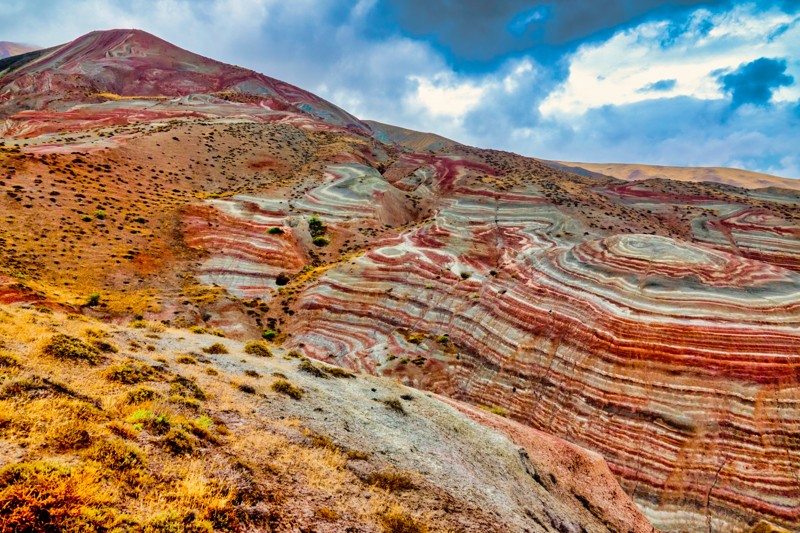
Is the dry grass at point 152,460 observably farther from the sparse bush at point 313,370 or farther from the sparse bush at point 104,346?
the sparse bush at point 313,370

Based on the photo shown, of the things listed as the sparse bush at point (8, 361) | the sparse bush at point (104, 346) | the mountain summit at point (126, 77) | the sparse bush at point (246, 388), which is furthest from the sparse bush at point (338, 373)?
the mountain summit at point (126, 77)

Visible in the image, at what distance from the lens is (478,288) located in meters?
38.4

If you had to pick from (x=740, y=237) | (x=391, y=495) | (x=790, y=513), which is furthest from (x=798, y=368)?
(x=740, y=237)

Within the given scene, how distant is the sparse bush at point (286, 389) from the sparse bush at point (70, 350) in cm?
595

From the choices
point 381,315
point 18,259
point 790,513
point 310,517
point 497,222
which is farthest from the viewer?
point 497,222

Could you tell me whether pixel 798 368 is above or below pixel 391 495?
above

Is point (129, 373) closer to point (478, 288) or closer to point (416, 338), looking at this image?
point (416, 338)

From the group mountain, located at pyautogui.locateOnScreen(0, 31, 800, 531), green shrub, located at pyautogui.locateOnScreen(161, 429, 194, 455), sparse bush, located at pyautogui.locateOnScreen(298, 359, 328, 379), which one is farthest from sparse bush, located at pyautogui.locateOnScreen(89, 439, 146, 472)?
sparse bush, located at pyautogui.locateOnScreen(298, 359, 328, 379)

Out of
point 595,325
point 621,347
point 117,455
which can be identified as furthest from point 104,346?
point 595,325

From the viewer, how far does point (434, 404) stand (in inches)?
816

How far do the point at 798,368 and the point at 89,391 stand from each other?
33344 millimetres

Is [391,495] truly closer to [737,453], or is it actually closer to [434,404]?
[434,404]

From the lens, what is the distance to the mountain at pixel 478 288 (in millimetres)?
21328

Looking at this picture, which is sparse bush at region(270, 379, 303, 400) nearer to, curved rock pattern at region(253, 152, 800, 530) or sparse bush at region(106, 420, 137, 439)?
sparse bush at region(106, 420, 137, 439)
